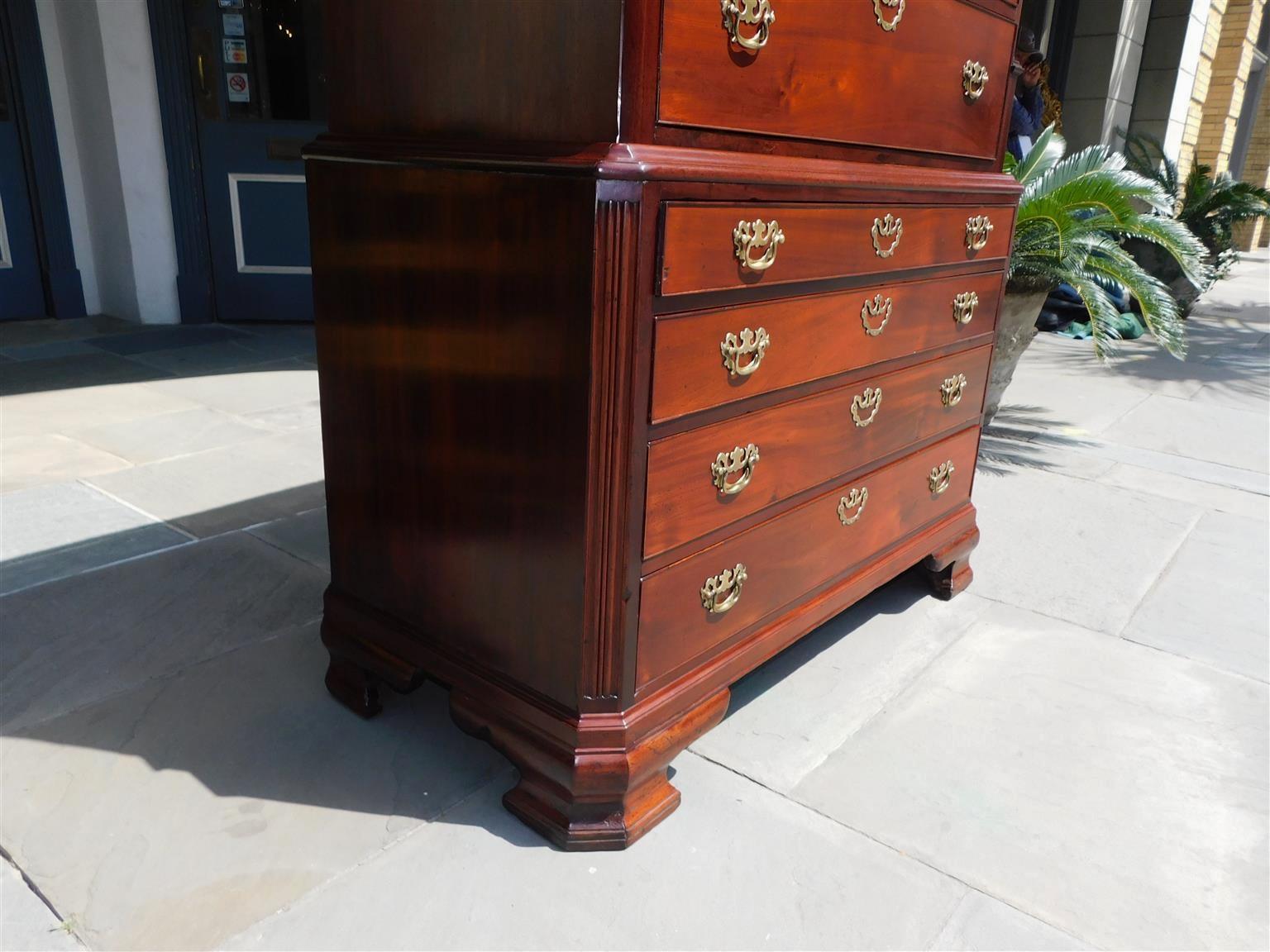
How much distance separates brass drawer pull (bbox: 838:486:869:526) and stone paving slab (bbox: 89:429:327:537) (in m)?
1.59

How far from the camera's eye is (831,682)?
7.41ft

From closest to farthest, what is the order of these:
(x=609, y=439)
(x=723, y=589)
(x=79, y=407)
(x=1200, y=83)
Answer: (x=609, y=439) < (x=723, y=589) < (x=79, y=407) < (x=1200, y=83)

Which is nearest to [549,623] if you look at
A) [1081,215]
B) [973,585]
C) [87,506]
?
[973,585]

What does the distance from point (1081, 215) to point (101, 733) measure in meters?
5.16

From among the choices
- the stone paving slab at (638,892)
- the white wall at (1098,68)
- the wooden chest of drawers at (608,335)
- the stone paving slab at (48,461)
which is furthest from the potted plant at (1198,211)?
the stone paving slab at (48,461)

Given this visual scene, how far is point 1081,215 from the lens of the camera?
5207 millimetres

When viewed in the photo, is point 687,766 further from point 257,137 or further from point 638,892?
point 257,137

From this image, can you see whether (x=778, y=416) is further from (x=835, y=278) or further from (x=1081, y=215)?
(x=1081, y=215)

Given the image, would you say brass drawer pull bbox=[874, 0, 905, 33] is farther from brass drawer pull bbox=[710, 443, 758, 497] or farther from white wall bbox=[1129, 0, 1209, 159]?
white wall bbox=[1129, 0, 1209, 159]

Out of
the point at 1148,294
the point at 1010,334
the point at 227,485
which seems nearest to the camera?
the point at 227,485

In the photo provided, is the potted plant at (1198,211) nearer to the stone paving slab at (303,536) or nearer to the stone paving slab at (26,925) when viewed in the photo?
the stone paving slab at (303,536)

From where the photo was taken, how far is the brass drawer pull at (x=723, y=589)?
1.75 meters

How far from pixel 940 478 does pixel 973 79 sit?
968 millimetres

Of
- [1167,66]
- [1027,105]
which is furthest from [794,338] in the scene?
[1167,66]
